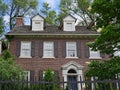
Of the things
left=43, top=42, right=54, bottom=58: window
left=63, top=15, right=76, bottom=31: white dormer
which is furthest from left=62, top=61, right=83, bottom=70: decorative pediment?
left=63, top=15, right=76, bottom=31: white dormer

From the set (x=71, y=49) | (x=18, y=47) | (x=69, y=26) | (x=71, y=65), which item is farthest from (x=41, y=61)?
(x=69, y=26)

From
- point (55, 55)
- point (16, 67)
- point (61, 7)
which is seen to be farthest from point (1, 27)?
point (16, 67)

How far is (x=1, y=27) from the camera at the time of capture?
3200 centimetres

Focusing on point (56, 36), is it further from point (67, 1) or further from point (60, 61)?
point (67, 1)

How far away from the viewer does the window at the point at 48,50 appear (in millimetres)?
23125

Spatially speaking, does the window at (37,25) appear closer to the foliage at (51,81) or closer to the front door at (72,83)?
the foliage at (51,81)

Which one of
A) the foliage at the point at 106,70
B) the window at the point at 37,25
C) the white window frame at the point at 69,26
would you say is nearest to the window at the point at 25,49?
the window at the point at 37,25

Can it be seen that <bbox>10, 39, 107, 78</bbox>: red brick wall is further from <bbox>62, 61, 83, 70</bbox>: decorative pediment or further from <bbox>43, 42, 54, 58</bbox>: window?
<bbox>62, 61, 83, 70</bbox>: decorative pediment

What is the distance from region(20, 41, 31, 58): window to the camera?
2304 centimetres

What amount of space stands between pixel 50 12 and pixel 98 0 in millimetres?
22271

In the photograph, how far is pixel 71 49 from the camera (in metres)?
23.4

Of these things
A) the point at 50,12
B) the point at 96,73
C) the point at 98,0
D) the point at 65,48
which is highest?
the point at 50,12

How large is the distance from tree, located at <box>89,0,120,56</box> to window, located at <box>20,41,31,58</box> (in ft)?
36.8

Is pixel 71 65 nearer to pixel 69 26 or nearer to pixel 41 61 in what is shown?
pixel 41 61
